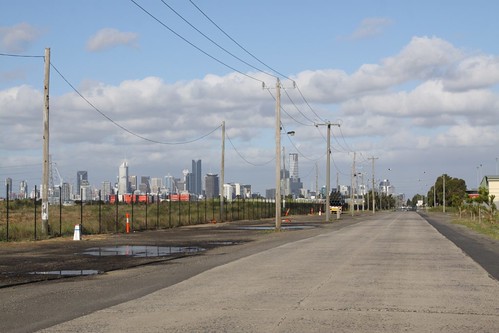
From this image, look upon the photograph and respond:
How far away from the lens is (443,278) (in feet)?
54.9

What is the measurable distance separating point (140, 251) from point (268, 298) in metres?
14.7

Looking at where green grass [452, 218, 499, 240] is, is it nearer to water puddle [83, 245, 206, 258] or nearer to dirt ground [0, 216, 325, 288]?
dirt ground [0, 216, 325, 288]

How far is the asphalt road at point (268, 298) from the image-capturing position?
1025 cm

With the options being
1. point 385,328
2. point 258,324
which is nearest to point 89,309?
point 258,324

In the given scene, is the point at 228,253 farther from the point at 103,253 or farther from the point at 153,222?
the point at 153,222

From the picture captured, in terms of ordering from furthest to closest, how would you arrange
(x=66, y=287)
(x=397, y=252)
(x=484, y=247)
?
1. (x=484, y=247)
2. (x=397, y=252)
3. (x=66, y=287)

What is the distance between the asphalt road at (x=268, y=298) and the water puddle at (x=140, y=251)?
4.04m

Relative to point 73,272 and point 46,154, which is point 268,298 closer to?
point 73,272

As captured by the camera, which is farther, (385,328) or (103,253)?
(103,253)

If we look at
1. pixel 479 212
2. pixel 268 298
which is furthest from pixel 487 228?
pixel 268 298

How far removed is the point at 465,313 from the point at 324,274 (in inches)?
242

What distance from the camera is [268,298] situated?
12.9 meters

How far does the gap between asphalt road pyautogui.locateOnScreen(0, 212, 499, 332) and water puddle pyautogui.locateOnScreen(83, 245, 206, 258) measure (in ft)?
13.3

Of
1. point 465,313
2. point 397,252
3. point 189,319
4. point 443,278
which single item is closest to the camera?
point 189,319
